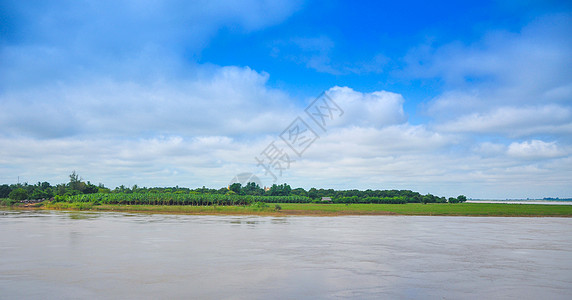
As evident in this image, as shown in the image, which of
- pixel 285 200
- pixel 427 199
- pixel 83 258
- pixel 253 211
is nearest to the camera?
pixel 83 258

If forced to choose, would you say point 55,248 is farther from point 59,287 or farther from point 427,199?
point 427,199

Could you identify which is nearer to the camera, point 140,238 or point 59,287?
point 59,287

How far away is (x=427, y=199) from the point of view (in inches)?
4719

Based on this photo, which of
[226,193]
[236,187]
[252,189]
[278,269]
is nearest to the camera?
[278,269]

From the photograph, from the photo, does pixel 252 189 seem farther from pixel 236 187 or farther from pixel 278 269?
pixel 278 269

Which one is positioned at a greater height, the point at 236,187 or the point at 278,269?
the point at 236,187

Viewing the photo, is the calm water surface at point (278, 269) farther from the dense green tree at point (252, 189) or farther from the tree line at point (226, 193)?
the dense green tree at point (252, 189)

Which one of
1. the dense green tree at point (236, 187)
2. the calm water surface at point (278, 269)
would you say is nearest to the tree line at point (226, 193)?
the dense green tree at point (236, 187)

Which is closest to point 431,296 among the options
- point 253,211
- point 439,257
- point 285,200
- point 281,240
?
point 439,257

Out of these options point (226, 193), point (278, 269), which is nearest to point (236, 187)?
point (226, 193)

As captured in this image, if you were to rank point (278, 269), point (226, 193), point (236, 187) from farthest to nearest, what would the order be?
point (236, 187), point (226, 193), point (278, 269)

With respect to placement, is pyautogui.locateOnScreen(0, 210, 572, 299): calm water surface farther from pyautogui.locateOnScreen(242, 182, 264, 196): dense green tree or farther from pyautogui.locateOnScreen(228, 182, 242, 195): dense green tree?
pyautogui.locateOnScreen(242, 182, 264, 196): dense green tree

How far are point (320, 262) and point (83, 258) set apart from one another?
32.1 feet

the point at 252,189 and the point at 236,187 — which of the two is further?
the point at 252,189
